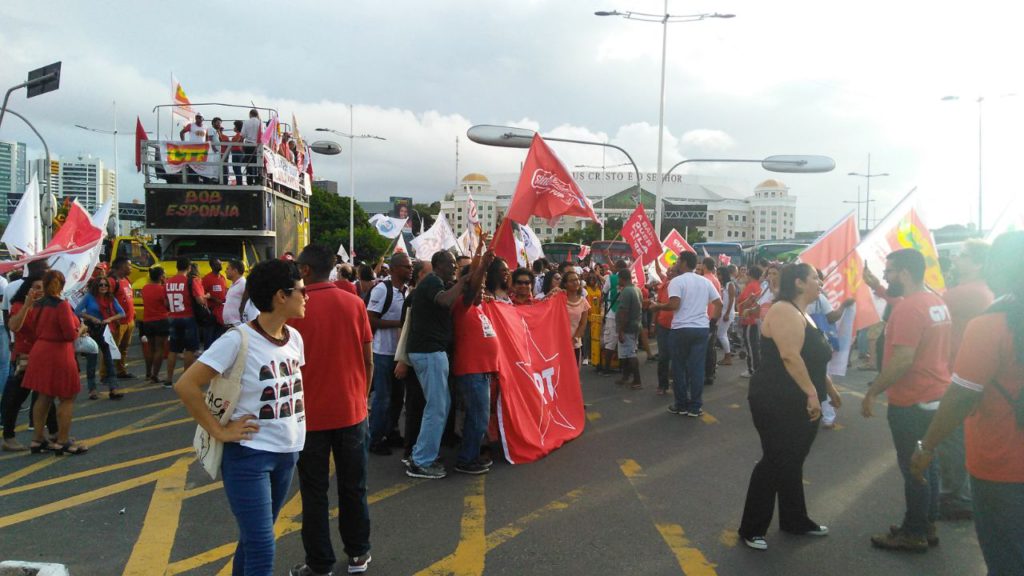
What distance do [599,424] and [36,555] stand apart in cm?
498

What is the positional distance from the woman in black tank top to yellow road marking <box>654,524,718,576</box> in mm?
354

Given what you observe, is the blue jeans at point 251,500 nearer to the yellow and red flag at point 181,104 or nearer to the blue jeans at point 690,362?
the blue jeans at point 690,362

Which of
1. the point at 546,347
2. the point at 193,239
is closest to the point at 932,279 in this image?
the point at 546,347

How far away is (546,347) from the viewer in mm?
6863

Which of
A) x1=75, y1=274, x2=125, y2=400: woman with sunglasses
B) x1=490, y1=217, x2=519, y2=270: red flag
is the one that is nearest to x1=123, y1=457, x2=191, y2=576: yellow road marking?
x1=490, y1=217, x2=519, y2=270: red flag

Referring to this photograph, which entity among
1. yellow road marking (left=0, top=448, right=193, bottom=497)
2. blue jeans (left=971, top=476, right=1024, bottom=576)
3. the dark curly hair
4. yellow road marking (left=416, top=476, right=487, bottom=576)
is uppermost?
the dark curly hair

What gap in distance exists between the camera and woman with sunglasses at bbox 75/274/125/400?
865 centimetres

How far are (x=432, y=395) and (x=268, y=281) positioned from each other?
8.26 feet

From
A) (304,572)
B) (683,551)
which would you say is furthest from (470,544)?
(683,551)

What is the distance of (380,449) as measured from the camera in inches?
246

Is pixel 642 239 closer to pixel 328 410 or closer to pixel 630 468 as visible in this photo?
pixel 630 468

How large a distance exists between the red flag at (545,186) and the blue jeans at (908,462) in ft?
9.92

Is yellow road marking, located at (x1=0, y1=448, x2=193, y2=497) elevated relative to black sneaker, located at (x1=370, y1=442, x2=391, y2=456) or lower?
lower

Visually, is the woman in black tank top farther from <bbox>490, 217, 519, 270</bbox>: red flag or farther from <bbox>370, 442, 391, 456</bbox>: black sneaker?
<bbox>370, 442, 391, 456</bbox>: black sneaker
